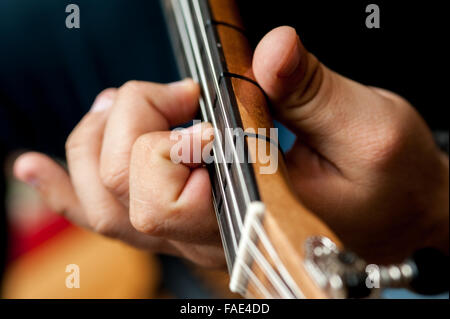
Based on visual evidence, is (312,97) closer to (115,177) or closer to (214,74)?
(214,74)

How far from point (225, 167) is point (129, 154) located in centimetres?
18

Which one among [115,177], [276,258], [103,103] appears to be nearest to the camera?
[276,258]

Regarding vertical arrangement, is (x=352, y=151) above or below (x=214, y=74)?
below

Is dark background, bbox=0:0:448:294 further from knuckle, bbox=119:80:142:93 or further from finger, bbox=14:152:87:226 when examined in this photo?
knuckle, bbox=119:80:142:93

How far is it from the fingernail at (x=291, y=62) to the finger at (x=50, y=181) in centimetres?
39

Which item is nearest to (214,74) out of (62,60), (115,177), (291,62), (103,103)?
(291,62)

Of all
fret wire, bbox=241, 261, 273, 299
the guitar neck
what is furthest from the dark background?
fret wire, bbox=241, 261, 273, 299

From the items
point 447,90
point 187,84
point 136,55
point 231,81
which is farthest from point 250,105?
point 136,55

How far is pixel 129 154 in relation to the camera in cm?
47

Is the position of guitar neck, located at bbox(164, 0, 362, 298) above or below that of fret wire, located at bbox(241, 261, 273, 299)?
above

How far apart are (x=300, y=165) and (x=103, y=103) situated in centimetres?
29

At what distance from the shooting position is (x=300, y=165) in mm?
470

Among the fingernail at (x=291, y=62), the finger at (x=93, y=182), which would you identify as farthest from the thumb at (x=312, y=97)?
the finger at (x=93, y=182)

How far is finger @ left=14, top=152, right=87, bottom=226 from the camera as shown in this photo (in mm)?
627
